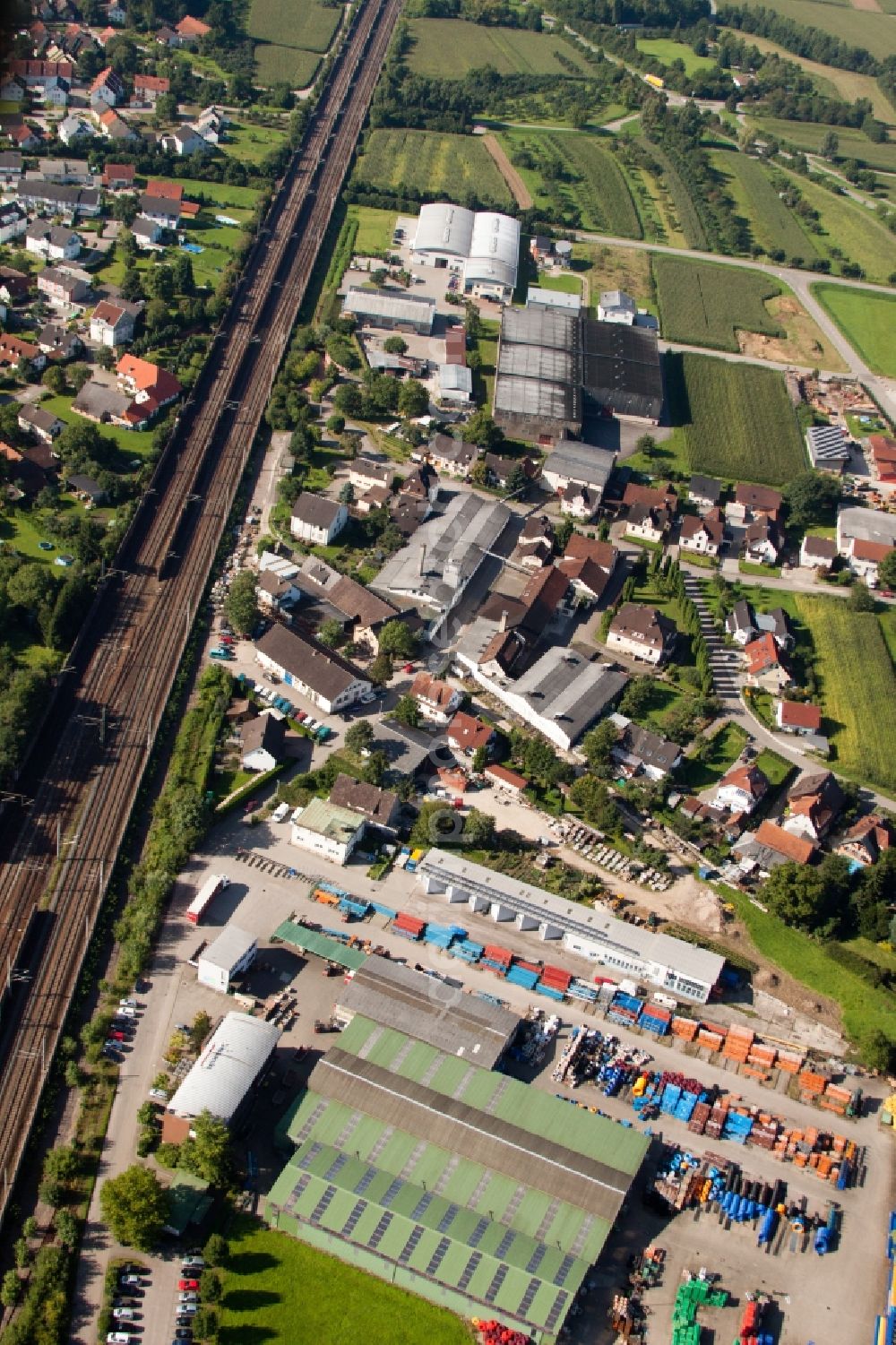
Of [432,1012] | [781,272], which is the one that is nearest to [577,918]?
[432,1012]

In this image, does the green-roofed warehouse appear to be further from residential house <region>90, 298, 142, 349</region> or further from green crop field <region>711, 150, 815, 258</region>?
green crop field <region>711, 150, 815, 258</region>

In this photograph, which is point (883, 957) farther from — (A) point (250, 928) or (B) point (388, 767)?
(A) point (250, 928)

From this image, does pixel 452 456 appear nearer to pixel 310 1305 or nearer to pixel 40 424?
pixel 40 424

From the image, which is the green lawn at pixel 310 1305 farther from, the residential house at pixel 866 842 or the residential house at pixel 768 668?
the residential house at pixel 768 668

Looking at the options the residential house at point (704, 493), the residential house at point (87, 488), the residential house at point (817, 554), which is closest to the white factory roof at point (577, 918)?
the residential house at point (87, 488)

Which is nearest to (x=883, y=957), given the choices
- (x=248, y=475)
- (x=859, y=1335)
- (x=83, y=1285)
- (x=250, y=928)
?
(x=859, y=1335)
